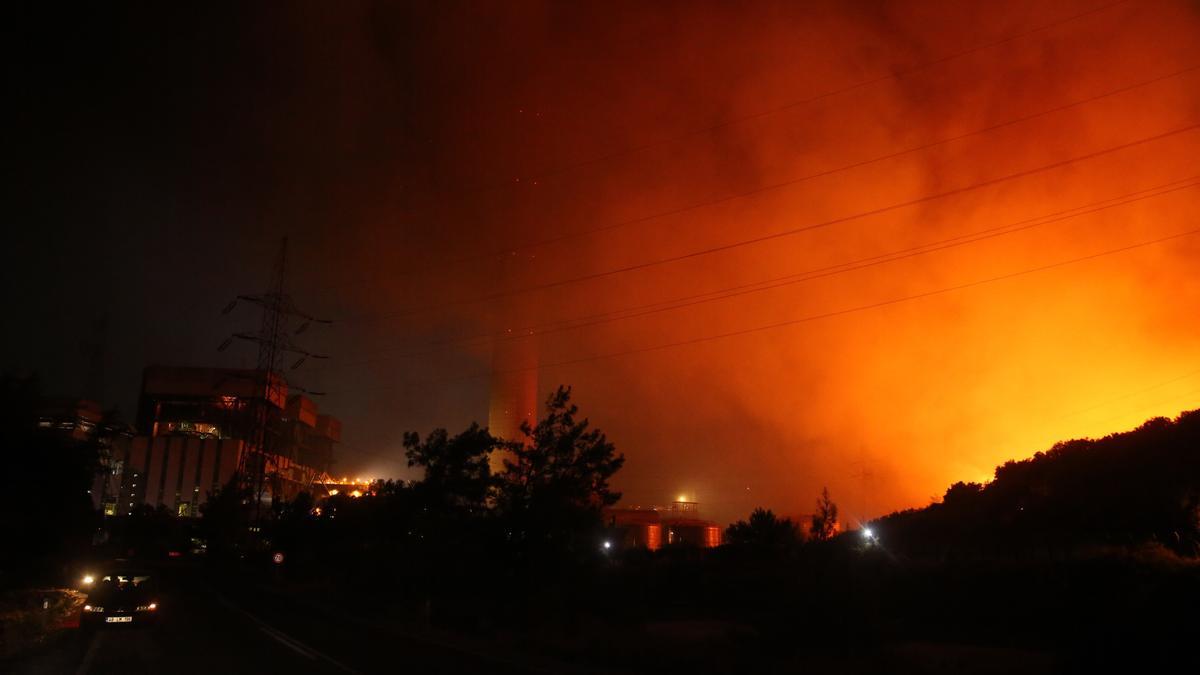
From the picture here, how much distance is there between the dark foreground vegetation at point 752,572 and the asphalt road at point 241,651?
113 inches

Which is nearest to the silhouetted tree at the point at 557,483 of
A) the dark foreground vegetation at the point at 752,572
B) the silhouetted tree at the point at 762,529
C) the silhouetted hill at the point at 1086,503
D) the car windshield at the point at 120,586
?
the dark foreground vegetation at the point at 752,572

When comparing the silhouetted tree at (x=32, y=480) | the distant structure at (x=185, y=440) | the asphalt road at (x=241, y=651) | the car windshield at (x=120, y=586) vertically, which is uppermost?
the distant structure at (x=185, y=440)

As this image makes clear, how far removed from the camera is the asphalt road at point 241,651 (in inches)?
756

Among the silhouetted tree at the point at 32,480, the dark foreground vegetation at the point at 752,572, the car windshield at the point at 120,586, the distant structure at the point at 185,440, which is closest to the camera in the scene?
the dark foreground vegetation at the point at 752,572

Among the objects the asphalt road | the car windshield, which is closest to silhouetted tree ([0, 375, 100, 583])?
the car windshield

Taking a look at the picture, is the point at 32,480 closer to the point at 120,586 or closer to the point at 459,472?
the point at 120,586

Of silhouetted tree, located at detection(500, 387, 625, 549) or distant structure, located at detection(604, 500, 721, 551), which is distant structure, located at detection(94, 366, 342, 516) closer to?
distant structure, located at detection(604, 500, 721, 551)

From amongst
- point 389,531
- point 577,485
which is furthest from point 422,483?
point 577,485

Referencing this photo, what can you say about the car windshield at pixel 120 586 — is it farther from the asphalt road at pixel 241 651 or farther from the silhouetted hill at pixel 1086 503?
the silhouetted hill at pixel 1086 503

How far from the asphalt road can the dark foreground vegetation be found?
9.41 feet

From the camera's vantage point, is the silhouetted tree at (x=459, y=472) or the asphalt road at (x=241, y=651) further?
the silhouetted tree at (x=459, y=472)

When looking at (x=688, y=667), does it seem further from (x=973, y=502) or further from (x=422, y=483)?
(x=973, y=502)

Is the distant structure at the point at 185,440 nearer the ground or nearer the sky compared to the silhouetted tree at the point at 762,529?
nearer the sky

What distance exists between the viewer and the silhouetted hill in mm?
43812
